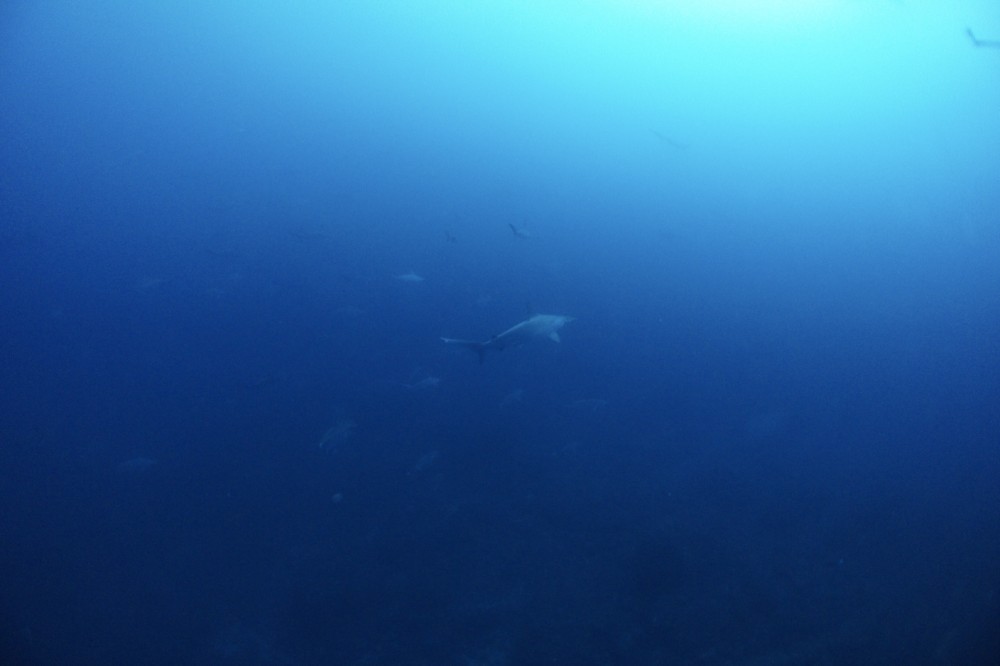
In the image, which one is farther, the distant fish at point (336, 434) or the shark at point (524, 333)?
the distant fish at point (336, 434)

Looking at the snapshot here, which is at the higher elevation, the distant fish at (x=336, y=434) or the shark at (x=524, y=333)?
the shark at (x=524, y=333)

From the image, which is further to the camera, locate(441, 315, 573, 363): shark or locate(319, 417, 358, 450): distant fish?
locate(319, 417, 358, 450): distant fish

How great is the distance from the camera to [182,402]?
10727mm

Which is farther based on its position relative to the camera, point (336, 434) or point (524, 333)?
point (336, 434)

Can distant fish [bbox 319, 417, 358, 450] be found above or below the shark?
below

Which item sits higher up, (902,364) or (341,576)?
(902,364)

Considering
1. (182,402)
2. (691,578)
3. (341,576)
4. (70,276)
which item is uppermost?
(691,578)

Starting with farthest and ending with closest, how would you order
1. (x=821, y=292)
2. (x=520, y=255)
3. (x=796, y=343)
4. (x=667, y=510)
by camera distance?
(x=520, y=255), (x=821, y=292), (x=796, y=343), (x=667, y=510)

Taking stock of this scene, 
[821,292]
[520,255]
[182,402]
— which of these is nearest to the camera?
[182,402]

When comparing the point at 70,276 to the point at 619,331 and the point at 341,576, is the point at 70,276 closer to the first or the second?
the point at 341,576

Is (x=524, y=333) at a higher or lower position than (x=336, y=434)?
higher

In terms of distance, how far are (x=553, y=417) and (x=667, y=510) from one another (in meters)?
2.64

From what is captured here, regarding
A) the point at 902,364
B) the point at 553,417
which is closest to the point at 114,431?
the point at 553,417

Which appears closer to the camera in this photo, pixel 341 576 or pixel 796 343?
pixel 341 576
